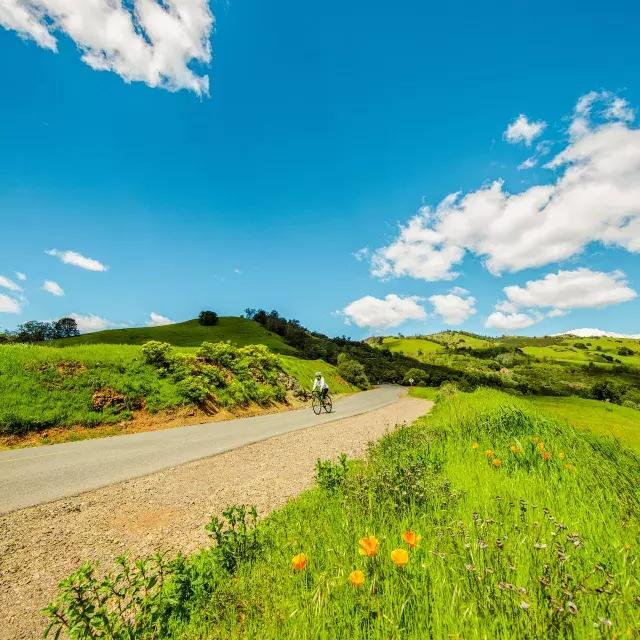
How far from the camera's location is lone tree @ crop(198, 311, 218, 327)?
10131 cm

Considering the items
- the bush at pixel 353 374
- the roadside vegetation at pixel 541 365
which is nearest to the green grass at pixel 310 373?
the bush at pixel 353 374

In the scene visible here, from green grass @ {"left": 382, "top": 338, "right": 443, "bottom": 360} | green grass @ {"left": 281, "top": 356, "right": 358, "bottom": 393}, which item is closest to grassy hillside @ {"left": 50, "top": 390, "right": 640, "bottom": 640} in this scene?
green grass @ {"left": 281, "top": 356, "right": 358, "bottom": 393}

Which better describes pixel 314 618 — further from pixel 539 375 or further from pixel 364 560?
pixel 539 375

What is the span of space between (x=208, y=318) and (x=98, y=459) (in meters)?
93.8

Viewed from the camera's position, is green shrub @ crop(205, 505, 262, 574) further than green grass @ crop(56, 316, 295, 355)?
No

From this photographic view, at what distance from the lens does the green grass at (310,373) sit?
41184 millimetres

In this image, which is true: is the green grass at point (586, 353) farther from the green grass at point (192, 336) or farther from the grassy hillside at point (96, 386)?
the grassy hillside at point (96, 386)

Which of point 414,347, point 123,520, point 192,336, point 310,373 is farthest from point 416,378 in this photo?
point 123,520

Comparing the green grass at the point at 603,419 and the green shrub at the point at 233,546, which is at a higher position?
the green grass at the point at 603,419

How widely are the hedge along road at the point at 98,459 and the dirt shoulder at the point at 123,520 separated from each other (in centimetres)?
66

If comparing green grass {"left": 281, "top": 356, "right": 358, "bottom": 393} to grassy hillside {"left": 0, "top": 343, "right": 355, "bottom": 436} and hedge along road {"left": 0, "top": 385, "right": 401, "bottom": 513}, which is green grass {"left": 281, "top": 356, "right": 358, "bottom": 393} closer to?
grassy hillside {"left": 0, "top": 343, "right": 355, "bottom": 436}

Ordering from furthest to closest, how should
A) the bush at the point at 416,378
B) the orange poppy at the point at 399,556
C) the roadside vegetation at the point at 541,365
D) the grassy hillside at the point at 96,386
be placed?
the roadside vegetation at the point at 541,365, the bush at the point at 416,378, the grassy hillside at the point at 96,386, the orange poppy at the point at 399,556

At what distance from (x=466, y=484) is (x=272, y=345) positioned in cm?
7342

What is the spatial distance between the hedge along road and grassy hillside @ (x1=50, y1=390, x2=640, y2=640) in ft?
17.5
